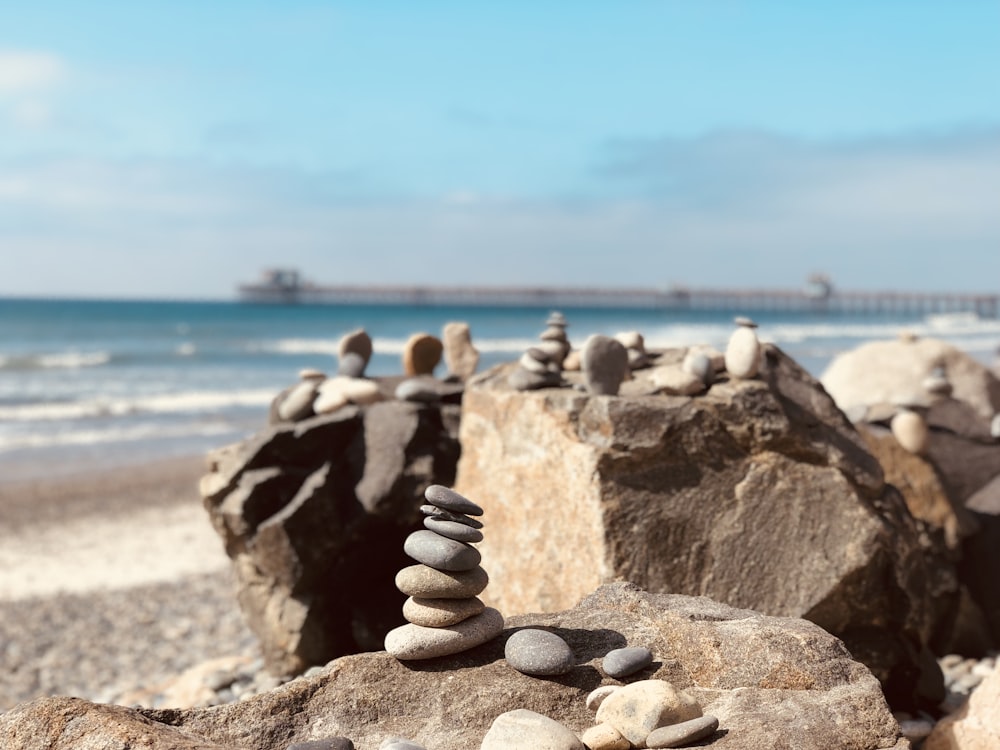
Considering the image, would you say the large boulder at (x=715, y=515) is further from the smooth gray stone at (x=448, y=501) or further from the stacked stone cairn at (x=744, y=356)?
the smooth gray stone at (x=448, y=501)

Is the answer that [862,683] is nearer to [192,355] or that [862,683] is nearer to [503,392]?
[503,392]

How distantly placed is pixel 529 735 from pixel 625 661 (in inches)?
21.2

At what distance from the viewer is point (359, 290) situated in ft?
273

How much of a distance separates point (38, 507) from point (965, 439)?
34.0ft

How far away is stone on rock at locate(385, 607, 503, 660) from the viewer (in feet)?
10.4

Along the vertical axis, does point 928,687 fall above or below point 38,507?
above

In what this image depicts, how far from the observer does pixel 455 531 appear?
3.30 meters

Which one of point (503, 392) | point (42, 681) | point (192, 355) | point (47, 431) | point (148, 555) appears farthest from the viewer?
point (192, 355)

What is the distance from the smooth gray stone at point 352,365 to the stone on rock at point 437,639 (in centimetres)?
383

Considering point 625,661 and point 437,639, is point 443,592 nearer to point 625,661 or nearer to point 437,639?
point 437,639

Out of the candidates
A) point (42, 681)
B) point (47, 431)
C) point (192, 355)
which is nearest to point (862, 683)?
point (42, 681)

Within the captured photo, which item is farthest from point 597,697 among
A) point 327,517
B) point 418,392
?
point 418,392

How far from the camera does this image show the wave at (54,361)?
32.7 meters

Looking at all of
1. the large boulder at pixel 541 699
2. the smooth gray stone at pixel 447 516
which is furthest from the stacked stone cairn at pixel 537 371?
the large boulder at pixel 541 699
